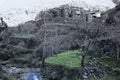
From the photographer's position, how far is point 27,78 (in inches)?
991

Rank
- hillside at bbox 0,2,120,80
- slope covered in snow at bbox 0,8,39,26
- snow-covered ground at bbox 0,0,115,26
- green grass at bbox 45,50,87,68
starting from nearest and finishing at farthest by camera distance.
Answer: hillside at bbox 0,2,120,80 → green grass at bbox 45,50,87,68 → slope covered in snow at bbox 0,8,39,26 → snow-covered ground at bbox 0,0,115,26

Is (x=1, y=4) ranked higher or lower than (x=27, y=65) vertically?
higher

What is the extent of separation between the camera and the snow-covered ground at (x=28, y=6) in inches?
2422

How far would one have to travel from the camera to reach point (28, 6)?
66.7 metres

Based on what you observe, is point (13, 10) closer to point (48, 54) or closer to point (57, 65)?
point (48, 54)

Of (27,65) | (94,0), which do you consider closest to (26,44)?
(27,65)

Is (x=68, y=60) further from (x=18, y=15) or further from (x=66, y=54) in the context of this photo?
(x=18, y=15)

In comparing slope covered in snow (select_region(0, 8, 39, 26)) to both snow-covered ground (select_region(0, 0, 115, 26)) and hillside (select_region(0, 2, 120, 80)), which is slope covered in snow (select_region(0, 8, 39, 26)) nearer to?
snow-covered ground (select_region(0, 0, 115, 26))

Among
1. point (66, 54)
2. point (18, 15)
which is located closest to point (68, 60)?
point (66, 54)

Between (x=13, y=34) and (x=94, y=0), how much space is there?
30.3 m

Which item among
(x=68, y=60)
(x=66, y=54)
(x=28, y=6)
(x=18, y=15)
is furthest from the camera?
(x=28, y=6)

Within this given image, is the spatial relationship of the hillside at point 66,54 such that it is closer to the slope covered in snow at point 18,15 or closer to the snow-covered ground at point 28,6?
the slope covered in snow at point 18,15

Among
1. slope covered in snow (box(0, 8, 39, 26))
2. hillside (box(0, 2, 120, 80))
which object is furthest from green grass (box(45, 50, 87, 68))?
slope covered in snow (box(0, 8, 39, 26))

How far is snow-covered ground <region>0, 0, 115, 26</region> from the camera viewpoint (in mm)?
61531
